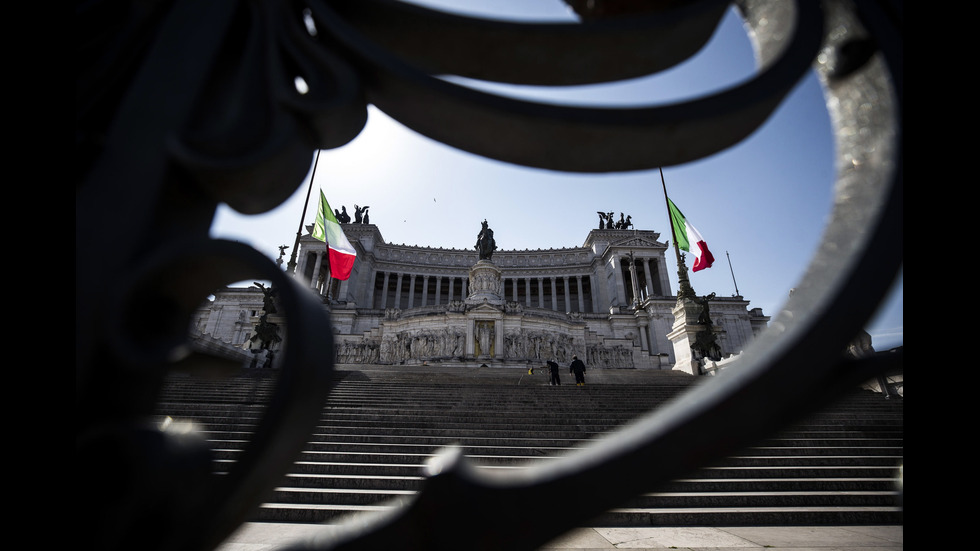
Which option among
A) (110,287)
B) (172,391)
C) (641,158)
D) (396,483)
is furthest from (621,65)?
(172,391)

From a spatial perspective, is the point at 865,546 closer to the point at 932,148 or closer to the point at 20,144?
the point at 932,148

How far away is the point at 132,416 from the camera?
722 mm

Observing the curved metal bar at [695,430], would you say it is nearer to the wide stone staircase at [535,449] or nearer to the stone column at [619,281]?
the wide stone staircase at [535,449]

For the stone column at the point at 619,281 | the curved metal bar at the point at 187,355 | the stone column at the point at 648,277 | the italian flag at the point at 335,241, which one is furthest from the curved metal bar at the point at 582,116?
the stone column at the point at 648,277

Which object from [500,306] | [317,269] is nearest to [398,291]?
[317,269]

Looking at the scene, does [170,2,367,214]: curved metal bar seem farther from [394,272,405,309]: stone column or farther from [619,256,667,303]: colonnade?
[394,272,405,309]: stone column

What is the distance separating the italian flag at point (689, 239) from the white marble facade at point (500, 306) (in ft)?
9.53

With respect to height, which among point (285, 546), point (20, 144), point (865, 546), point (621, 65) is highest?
point (621, 65)

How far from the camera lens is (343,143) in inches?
41.4

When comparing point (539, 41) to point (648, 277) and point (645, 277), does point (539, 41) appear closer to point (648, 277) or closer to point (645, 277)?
point (648, 277)

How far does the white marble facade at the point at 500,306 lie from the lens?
2347 centimetres

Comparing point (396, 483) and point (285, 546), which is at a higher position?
point (285, 546)

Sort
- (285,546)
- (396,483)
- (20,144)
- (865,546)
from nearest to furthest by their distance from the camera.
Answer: (285,546) < (20,144) < (865,546) < (396,483)

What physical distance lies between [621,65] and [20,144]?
4.07 feet
